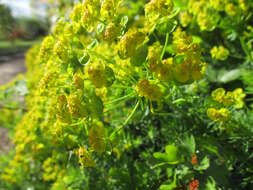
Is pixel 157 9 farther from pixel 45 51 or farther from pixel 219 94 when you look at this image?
pixel 45 51

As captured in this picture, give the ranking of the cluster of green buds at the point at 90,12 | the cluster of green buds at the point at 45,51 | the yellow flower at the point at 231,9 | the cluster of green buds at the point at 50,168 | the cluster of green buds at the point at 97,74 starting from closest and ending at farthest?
the cluster of green buds at the point at 97,74 < the cluster of green buds at the point at 90,12 < the cluster of green buds at the point at 45,51 < the yellow flower at the point at 231,9 < the cluster of green buds at the point at 50,168

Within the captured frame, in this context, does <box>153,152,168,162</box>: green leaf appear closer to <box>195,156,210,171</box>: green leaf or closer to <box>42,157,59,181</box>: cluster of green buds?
<box>195,156,210,171</box>: green leaf

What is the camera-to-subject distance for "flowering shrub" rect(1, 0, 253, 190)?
873 mm

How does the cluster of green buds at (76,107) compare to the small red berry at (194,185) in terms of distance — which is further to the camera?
the small red berry at (194,185)

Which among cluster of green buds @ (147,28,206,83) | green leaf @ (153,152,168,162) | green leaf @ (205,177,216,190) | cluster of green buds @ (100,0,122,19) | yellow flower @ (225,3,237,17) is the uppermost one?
yellow flower @ (225,3,237,17)

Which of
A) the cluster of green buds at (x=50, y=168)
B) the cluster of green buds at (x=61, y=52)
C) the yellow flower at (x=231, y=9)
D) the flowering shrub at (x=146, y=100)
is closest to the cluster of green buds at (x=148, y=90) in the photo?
the flowering shrub at (x=146, y=100)

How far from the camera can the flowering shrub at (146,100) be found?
0.87 metres

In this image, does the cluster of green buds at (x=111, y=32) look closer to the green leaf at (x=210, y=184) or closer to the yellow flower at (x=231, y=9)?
the green leaf at (x=210, y=184)

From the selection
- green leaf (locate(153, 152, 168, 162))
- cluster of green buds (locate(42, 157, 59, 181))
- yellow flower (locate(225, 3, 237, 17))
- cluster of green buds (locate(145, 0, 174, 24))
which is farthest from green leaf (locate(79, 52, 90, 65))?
cluster of green buds (locate(42, 157, 59, 181))

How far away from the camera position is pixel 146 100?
36.5 inches

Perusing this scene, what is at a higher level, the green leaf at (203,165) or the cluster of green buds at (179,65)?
the cluster of green buds at (179,65)

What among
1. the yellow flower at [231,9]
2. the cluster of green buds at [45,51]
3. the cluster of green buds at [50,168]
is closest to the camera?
the cluster of green buds at [45,51]

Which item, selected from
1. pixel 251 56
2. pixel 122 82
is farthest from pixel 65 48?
pixel 251 56

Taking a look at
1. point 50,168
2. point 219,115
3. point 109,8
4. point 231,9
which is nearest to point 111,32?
point 109,8
